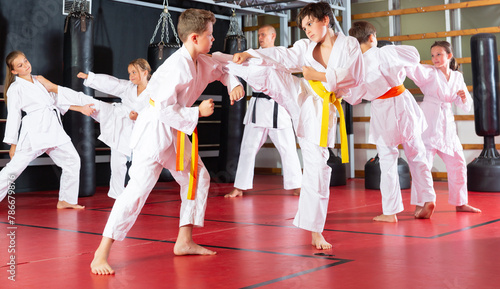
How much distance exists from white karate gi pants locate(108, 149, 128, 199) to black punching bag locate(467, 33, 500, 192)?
3588 mm

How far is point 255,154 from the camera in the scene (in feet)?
19.1

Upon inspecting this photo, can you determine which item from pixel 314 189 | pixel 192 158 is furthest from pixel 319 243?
pixel 192 158

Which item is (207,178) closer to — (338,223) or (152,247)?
(152,247)

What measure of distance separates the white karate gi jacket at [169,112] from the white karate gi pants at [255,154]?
2.90 metres

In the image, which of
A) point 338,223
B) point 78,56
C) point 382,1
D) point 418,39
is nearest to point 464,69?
A: point 418,39

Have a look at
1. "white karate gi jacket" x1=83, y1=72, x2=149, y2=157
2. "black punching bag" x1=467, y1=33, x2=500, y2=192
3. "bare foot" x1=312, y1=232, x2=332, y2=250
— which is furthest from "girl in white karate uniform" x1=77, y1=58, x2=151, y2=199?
"black punching bag" x1=467, y1=33, x2=500, y2=192

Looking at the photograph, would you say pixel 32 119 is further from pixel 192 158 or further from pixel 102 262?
pixel 102 262

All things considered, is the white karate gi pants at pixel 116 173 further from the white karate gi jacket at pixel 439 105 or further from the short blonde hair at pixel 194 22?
the short blonde hair at pixel 194 22

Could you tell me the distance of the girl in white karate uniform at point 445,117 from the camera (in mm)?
4484

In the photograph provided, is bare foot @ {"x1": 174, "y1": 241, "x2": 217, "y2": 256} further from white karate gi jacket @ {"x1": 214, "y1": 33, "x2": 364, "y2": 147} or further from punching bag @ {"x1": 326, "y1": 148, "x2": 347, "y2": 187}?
punching bag @ {"x1": 326, "y1": 148, "x2": 347, "y2": 187}

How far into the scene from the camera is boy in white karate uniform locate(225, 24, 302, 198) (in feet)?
19.2

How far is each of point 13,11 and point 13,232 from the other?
135 inches

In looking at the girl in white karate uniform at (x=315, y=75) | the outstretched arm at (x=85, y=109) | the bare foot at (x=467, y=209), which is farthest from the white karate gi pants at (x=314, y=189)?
the outstretched arm at (x=85, y=109)

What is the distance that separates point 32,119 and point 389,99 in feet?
9.93
